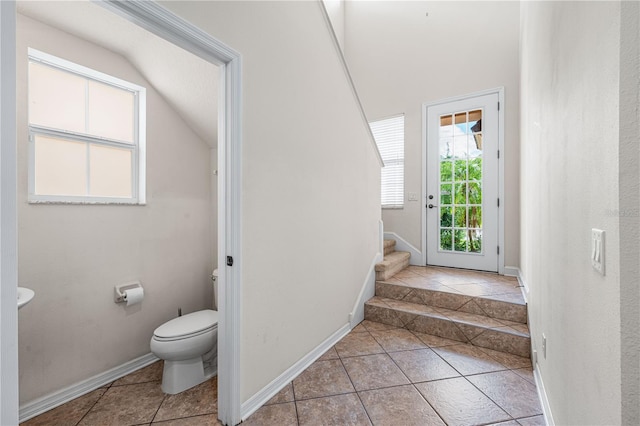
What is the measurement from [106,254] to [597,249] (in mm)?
2506

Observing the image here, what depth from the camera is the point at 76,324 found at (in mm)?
1820

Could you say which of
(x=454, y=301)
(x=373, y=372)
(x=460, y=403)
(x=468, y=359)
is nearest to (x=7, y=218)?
(x=373, y=372)

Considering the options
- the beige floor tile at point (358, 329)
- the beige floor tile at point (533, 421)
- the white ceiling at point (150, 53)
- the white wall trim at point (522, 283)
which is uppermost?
the white ceiling at point (150, 53)

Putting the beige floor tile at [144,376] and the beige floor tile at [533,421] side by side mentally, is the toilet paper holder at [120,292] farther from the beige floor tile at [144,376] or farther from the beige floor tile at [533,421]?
the beige floor tile at [533,421]

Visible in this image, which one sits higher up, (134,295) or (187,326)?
Answer: (134,295)

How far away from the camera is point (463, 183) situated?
3.66 metres

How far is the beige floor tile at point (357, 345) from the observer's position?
2.24 m

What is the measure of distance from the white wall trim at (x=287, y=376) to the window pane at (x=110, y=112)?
2.02 m

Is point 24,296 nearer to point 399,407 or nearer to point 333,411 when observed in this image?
point 333,411

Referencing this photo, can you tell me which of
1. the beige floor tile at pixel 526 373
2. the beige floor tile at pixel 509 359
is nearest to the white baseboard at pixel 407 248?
the beige floor tile at pixel 509 359

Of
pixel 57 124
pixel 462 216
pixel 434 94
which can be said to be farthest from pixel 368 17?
pixel 57 124

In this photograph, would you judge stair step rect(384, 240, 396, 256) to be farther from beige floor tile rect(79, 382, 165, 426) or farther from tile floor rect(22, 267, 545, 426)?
beige floor tile rect(79, 382, 165, 426)

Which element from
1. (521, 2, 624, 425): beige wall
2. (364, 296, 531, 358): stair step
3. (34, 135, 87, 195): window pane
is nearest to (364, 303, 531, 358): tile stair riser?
(364, 296, 531, 358): stair step

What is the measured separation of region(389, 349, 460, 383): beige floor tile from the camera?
6.26 ft
